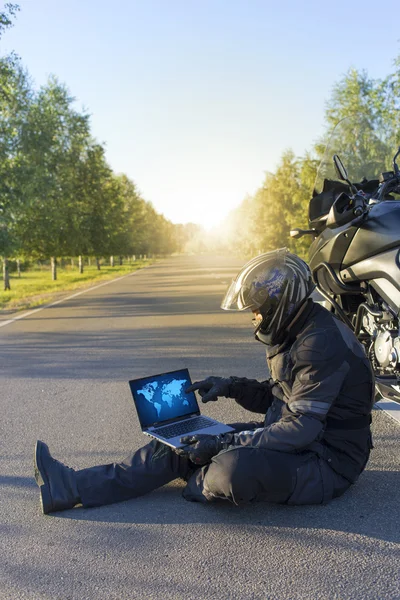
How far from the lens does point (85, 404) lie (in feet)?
20.0

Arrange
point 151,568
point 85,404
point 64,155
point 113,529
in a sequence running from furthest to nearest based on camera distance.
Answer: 1. point 64,155
2. point 85,404
3. point 113,529
4. point 151,568

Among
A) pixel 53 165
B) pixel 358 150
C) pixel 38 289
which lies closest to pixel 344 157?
pixel 358 150

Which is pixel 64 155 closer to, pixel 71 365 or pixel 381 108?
pixel 381 108

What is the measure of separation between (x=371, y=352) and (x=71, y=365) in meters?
4.62

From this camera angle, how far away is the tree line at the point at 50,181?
19.5m

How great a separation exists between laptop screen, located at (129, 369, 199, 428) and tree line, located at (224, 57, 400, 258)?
273 cm

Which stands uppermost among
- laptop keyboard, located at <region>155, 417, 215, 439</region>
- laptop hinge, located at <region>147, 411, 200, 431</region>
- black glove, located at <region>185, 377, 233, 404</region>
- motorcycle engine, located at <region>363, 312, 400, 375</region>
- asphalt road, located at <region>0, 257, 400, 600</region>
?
motorcycle engine, located at <region>363, 312, 400, 375</region>

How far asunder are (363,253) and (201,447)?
6.12ft

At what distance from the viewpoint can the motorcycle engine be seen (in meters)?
4.21

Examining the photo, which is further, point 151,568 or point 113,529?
point 113,529

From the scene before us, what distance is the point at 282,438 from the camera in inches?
132

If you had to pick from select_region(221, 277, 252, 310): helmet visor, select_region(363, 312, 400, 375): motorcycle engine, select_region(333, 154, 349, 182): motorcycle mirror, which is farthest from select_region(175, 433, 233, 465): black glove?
select_region(333, 154, 349, 182): motorcycle mirror

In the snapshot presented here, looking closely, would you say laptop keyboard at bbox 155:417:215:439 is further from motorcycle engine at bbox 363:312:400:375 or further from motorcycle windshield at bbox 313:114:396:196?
motorcycle windshield at bbox 313:114:396:196

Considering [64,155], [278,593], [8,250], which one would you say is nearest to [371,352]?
[278,593]
